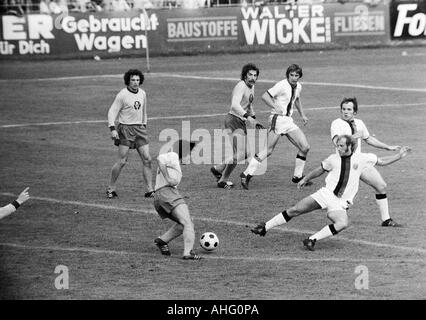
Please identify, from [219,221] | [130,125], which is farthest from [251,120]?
[219,221]

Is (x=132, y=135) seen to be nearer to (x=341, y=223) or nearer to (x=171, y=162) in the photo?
(x=171, y=162)

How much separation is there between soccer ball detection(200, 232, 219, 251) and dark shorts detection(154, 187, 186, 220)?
64 cm

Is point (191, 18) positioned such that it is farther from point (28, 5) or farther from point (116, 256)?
point (116, 256)

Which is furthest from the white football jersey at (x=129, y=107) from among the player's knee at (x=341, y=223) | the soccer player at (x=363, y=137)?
the player's knee at (x=341, y=223)

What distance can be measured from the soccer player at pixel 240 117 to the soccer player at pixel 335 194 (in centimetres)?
455

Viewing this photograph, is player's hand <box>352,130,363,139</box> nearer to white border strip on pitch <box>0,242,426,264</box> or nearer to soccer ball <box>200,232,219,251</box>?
white border strip on pitch <box>0,242,426,264</box>

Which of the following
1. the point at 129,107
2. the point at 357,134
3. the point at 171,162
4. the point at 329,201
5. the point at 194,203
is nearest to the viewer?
the point at 171,162

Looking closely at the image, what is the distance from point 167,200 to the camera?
14688 mm

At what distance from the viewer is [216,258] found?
14.8 metres

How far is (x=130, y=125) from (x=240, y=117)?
7.11 feet

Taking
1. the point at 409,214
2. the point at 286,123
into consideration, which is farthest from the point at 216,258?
the point at 286,123

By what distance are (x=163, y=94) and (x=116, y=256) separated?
782 inches

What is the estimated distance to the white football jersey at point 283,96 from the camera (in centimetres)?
2058

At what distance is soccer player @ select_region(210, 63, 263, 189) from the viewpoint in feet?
65.5
